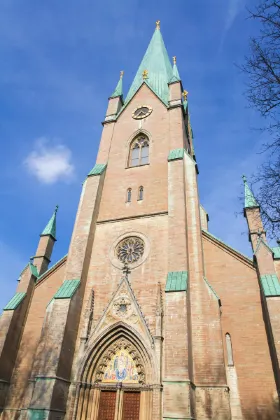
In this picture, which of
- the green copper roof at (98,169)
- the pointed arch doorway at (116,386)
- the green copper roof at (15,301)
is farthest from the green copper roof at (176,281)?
the green copper roof at (98,169)

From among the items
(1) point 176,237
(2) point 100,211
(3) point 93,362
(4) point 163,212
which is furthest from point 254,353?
(2) point 100,211

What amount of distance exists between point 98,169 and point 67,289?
7.67 metres

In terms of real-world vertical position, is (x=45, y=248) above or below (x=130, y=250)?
above

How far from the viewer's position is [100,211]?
17.3m

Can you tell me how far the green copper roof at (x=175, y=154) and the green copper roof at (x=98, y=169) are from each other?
4039 millimetres

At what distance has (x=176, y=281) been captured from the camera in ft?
40.1

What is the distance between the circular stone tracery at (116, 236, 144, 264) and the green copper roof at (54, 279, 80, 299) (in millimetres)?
2410

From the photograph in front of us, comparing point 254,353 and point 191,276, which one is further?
point 191,276

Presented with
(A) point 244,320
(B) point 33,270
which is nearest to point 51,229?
(B) point 33,270

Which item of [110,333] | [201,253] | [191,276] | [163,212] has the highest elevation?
[163,212]

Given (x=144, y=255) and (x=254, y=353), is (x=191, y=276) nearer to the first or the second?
(x=144, y=255)

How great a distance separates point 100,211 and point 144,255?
413 cm

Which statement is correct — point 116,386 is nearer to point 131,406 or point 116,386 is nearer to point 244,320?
point 131,406

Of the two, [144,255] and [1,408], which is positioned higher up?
[144,255]
